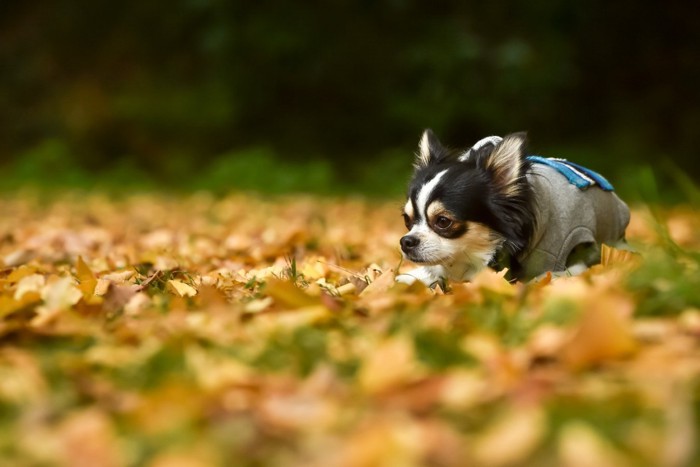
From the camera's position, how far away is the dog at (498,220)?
300cm

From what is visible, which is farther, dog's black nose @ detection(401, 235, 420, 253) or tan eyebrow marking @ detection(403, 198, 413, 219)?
tan eyebrow marking @ detection(403, 198, 413, 219)

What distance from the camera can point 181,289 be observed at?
8.38 feet

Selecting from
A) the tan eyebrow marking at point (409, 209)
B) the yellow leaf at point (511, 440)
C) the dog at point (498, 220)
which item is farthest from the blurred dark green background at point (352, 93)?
the yellow leaf at point (511, 440)

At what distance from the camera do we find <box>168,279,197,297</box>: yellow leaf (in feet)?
8.28

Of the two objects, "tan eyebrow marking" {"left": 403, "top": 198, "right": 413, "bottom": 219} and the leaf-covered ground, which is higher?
"tan eyebrow marking" {"left": 403, "top": 198, "right": 413, "bottom": 219}

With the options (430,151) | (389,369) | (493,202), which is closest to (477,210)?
(493,202)

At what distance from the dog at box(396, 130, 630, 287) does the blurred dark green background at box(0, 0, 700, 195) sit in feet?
19.6

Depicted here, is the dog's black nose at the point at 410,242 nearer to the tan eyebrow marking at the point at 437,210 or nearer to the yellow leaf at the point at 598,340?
→ the tan eyebrow marking at the point at 437,210

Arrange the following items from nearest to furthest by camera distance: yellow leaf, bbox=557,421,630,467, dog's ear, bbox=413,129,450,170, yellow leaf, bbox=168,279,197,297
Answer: yellow leaf, bbox=557,421,630,467 < yellow leaf, bbox=168,279,197,297 < dog's ear, bbox=413,129,450,170

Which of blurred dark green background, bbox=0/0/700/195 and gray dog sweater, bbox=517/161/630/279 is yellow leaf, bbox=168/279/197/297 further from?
blurred dark green background, bbox=0/0/700/195

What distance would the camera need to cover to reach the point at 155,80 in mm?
11547

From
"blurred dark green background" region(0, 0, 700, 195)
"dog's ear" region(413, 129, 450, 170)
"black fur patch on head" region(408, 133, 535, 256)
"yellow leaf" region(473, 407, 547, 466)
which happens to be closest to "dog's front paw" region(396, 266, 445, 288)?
"black fur patch on head" region(408, 133, 535, 256)

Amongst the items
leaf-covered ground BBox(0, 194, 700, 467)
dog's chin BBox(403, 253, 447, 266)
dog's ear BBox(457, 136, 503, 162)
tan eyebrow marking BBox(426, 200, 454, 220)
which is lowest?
leaf-covered ground BBox(0, 194, 700, 467)

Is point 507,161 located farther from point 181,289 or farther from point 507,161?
point 181,289
